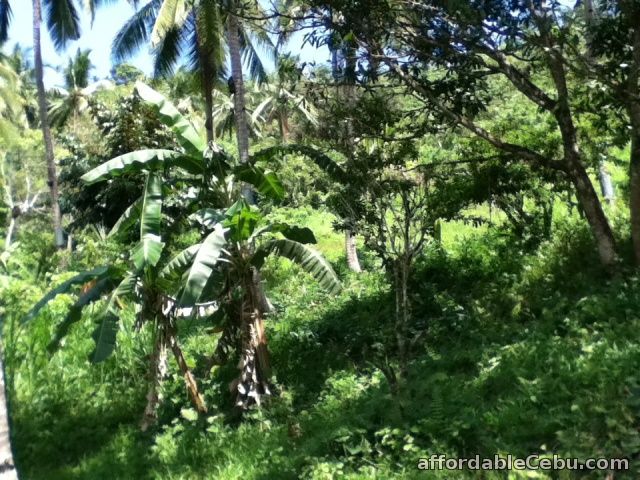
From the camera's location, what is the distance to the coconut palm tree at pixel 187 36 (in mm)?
12033

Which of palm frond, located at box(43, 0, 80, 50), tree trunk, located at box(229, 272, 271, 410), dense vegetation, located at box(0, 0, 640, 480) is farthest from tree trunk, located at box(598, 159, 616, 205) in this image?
palm frond, located at box(43, 0, 80, 50)

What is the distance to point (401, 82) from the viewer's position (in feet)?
22.6

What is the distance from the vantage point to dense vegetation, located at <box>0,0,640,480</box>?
15.9ft

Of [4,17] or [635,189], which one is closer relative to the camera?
[635,189]

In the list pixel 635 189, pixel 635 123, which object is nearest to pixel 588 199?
pixel 635 189

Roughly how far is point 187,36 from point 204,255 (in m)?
9.20

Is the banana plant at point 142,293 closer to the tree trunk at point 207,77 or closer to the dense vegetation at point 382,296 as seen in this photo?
the dense vegetation at point 382,296

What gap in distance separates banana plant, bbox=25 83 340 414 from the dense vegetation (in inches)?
1.1

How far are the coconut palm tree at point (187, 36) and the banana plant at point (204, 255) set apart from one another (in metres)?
5.94

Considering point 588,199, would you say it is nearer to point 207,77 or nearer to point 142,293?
point 142,293

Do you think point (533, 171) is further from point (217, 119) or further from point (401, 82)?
point (217, 119)

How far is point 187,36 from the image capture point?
1328cm

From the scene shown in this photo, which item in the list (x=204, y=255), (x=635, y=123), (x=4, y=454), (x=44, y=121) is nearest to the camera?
(x=4, y=454)

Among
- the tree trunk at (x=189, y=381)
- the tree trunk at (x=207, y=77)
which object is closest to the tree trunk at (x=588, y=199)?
the tree trunk at (x=189, y=381)
